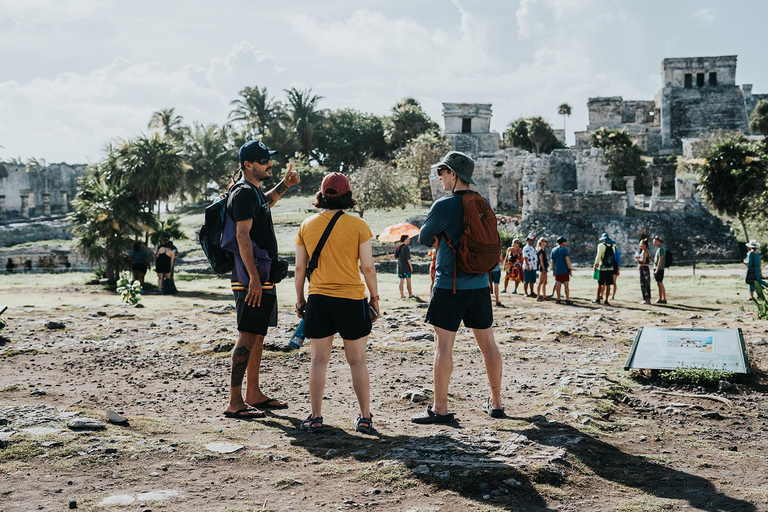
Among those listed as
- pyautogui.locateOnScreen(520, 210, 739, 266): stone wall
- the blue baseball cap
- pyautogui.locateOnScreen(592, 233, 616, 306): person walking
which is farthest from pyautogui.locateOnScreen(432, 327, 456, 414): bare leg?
pyautogui.locateOnScreen(520, 210, 739, 266): stone wall

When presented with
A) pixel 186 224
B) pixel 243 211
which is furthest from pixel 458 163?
pixel 186 224

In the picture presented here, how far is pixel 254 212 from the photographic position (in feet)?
16.9

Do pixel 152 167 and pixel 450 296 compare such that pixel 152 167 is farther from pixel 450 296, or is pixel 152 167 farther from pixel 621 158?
pixel 621 158

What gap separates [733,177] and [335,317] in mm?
31124

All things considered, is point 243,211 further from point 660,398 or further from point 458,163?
point 660,398

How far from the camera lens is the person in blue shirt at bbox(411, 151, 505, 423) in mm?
4921

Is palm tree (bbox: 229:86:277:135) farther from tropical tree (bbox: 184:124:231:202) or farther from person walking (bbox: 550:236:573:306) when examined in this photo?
person walking (bbox: 550:236:573:306)

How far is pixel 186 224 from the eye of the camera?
4253 cm

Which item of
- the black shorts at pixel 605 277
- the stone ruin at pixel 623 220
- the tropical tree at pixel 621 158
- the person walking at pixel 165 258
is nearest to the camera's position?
the black shorts at pixel 605 277

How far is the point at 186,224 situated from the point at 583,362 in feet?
124

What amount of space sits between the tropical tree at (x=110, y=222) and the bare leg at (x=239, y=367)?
46.2 ft

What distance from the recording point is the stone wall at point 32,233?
111 feet

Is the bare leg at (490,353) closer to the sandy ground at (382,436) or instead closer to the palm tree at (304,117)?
the sandy ground at (382,436)

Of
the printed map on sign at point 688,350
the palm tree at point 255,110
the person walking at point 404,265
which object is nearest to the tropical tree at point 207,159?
the palm tree at point 255,110
